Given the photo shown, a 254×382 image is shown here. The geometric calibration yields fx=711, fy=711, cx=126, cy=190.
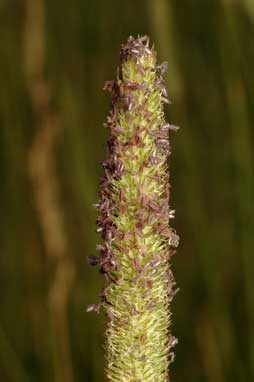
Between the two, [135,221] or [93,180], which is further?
[93,180]

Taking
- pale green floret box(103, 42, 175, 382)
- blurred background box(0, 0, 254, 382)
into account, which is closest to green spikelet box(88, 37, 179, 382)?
pale green floret box(103, 42, 175, 382)

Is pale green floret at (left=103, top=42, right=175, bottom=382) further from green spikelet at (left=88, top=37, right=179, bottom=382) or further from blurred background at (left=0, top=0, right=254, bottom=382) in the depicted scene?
blurred background at (left=0, top=0, right=254, bottom=382)

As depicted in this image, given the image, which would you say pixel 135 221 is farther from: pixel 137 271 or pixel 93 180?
pixel 93 180

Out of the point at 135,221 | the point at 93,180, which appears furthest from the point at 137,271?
the point at 93,180

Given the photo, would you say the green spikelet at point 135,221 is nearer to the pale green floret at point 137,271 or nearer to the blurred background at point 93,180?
the pale green floret at point 137,271

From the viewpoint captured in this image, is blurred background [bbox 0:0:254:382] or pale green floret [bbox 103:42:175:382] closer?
pale green floret [bbox 103:42:175:382]

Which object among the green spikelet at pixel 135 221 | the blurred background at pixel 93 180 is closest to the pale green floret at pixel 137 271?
the green spikelet at pixel 135 221
